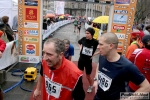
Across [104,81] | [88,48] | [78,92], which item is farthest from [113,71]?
[88,48]

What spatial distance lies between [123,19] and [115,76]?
581 centimetres

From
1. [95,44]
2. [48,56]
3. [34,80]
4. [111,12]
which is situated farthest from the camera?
[111,12]

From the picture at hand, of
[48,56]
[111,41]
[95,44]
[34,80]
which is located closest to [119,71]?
[111,41]

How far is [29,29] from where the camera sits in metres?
7.42

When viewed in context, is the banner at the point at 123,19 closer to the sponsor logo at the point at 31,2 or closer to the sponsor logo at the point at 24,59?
the sponsor logo at the point at 31,2

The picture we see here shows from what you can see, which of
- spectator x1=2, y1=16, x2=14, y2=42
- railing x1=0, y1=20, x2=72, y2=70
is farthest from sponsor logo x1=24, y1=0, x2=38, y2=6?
railing x1=0, y1=20, x2=72, y2=70

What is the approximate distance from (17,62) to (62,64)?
5993 mm

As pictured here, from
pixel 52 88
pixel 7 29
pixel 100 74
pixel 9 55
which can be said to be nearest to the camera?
pixel 52 88

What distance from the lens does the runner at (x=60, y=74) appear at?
2.05m

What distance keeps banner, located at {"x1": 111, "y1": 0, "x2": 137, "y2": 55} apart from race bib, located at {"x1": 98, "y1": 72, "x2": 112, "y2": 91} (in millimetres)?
5509

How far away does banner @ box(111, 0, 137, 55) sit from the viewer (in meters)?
7.41

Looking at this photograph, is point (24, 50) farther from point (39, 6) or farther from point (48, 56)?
point (48, 56)

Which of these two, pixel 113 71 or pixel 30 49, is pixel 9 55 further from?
pixel 113 71

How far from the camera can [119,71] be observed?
2258 mm
